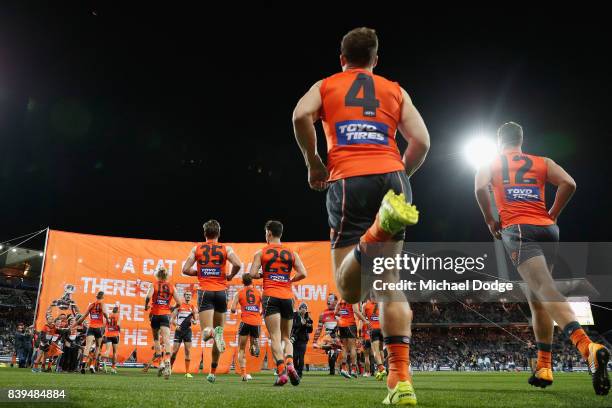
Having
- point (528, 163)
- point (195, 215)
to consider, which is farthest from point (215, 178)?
point (528, 163)

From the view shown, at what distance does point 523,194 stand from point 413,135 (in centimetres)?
255

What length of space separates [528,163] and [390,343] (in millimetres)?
3384

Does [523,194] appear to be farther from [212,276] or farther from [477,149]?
[477,149]

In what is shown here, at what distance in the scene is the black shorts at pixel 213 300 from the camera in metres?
8.41

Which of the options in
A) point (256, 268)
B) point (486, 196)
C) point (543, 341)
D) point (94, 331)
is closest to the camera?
point (543, 341)

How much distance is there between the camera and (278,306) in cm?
773

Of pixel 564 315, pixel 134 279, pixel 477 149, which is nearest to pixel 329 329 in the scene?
pixel 134 279

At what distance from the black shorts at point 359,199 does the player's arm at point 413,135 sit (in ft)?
0.66

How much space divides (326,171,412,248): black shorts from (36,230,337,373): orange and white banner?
13.8m

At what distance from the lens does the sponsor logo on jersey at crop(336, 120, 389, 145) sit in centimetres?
318

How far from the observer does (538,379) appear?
16.8 ft

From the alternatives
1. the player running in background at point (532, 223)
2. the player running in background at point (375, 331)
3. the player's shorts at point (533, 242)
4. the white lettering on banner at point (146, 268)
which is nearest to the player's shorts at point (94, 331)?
the white lettering on banner at point (146, 268)

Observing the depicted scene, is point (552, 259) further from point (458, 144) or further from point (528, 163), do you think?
point (458, 144)

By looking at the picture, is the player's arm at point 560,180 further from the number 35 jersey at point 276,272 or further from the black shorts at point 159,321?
the black shorts at point 159,321
